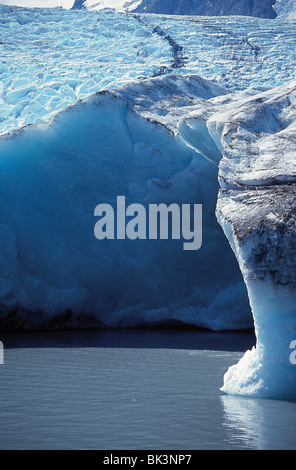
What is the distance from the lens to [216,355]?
6859 mm

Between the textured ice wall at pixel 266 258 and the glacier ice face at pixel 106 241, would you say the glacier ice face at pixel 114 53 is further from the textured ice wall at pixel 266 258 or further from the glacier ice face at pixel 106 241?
the textured ice wall at pixel 266 258

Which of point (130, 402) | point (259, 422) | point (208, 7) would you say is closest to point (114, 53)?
point (130, 402)

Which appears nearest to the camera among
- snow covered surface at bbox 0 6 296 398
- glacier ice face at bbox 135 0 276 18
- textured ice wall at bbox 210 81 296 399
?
textured ice wall at bbox 210 81 296 399

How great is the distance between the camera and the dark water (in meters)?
3.82

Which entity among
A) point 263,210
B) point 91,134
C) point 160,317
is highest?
point 91,134

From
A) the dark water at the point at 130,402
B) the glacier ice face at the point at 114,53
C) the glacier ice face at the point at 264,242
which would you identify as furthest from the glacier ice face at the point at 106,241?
the glacier ice face at the point at 114,53

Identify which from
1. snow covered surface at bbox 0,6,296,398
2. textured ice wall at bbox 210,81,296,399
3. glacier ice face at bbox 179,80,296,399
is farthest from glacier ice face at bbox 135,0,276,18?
textured ice wall at bbox 210,81,296,399

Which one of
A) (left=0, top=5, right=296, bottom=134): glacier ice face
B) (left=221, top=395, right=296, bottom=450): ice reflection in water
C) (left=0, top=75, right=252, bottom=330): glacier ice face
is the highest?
(left=0, top=5, right=296, bottom=134): glacier ice face

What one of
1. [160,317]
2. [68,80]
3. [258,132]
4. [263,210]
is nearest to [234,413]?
[263,210]

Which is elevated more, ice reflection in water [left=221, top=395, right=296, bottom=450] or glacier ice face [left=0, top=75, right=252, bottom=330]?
glacier ice face [left=0, top=75, right=252, bottom=330]

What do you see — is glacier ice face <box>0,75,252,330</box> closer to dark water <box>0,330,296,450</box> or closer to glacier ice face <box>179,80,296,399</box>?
dark water <box>0,330,296,450</box>
